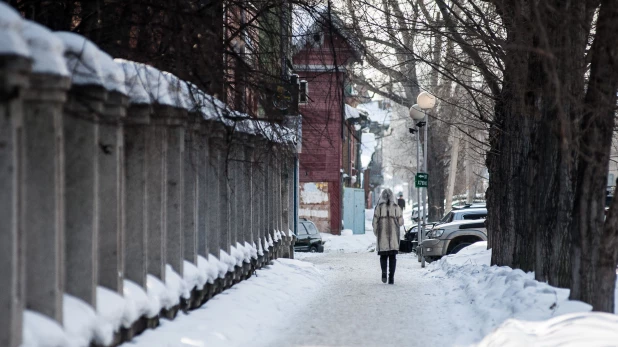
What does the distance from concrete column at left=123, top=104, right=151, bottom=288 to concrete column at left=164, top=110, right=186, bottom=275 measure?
1094mm

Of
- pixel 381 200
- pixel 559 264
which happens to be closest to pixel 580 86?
pixel 559 264

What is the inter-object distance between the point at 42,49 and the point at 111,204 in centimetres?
283

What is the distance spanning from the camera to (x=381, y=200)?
2109cm

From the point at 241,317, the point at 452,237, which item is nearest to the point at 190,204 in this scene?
the point at 241,317

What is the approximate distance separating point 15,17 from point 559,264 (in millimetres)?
9035

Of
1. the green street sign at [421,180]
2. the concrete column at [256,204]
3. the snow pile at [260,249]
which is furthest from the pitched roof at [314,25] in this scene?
the green street sign at [421,180]

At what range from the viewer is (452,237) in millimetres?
29078

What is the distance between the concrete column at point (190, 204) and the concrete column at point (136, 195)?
78.8 inches

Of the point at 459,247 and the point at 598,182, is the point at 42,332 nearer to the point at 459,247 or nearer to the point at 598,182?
the point at 598,182

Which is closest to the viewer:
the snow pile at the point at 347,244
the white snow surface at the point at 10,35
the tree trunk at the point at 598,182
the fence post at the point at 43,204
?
the white snow surface at the point at 10,35

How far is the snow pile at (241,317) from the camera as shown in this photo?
10.5 meters

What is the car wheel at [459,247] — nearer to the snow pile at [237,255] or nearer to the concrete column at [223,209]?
the snow pile at [237,255]

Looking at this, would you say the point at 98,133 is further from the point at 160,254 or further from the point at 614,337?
the point at 614,337

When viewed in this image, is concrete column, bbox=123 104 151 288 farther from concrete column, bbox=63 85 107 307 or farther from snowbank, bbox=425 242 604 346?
snowbank, bbox=425 242 604 346
